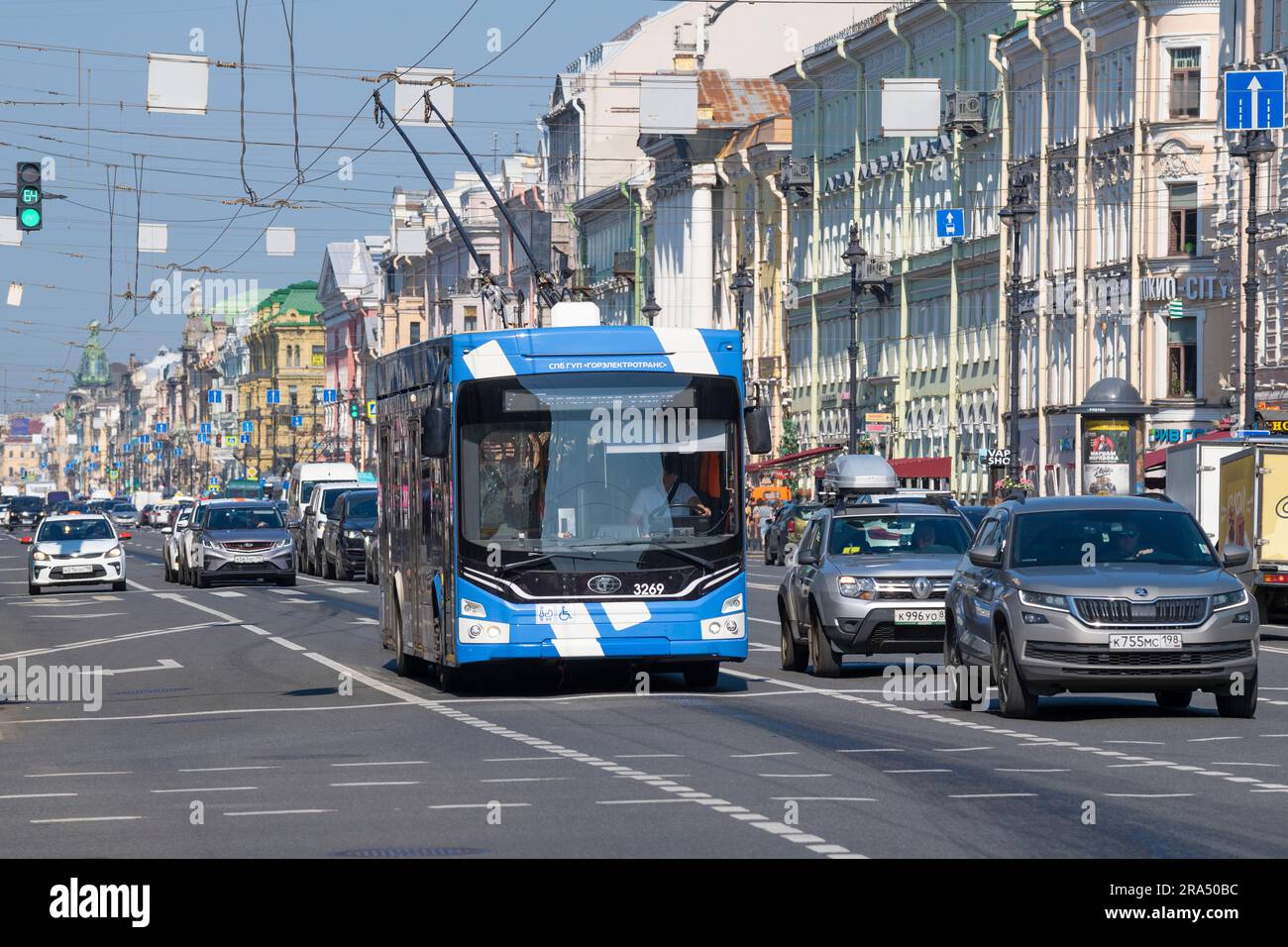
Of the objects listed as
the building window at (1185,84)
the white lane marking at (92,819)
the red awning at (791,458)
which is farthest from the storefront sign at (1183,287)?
the white lane marking at (92,819)

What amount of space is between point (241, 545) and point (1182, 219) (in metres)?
26.4

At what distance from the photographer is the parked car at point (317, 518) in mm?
59781

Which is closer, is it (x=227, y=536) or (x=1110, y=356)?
(x=227, y=536)

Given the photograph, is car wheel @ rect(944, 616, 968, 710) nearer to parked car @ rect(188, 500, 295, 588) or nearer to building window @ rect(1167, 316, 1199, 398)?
parked car @ rect(188, 500, 295, 588)

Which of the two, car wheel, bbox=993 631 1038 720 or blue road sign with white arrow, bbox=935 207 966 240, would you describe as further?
blue road sign with white arrow, bbox=935 207 966 240

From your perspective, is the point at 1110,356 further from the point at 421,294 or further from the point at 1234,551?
the point at 421,294

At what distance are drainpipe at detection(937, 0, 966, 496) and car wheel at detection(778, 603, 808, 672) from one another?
5314 centimetres

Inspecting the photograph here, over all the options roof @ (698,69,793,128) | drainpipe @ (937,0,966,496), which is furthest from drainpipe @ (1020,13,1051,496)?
roof @ (698,69,793,128)

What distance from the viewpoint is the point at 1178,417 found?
67312 millimetres

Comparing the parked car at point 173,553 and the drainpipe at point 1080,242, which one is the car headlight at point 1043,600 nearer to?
the parked car at point 173,553

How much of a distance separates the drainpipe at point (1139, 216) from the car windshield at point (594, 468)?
153ft

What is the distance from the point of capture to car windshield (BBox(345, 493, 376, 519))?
56125 millimetres

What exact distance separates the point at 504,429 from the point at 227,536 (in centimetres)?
3155
